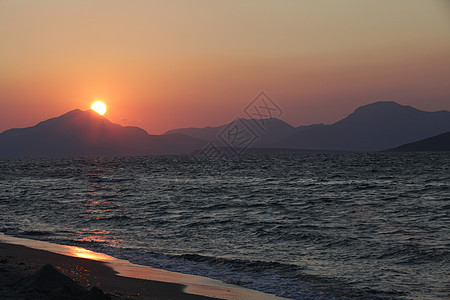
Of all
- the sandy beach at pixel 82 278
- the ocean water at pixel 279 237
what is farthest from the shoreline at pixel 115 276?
the ocean water at pixel 279 237

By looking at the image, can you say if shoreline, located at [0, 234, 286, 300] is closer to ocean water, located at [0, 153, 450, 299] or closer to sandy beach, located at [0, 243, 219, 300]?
sandy beach, located at [0, 243, 219, 300]

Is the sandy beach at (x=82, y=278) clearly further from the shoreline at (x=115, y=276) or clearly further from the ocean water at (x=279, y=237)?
the ocean water at (x=279, y=237)

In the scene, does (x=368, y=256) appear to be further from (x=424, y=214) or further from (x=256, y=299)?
(x=424, y=214)

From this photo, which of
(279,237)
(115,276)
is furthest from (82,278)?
(279,237)

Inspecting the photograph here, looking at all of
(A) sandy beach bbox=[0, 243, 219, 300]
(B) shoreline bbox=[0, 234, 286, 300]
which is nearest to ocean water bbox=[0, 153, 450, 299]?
(B) shoreline bbox=[0, 234, 286, 300]

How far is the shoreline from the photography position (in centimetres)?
1150

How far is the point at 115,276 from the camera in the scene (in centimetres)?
1341

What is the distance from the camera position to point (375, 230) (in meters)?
21.5

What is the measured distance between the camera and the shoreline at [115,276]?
1150 centimetres

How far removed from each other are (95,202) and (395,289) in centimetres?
2990

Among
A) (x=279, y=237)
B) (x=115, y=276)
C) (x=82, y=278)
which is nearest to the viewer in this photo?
(x=82, y=278)

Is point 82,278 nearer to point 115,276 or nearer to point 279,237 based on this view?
point 115,276

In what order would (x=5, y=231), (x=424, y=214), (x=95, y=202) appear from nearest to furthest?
(x=5, y=231) < (x=424, y=214) < (x=95, y=202)

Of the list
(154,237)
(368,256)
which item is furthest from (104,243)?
(368,256)
